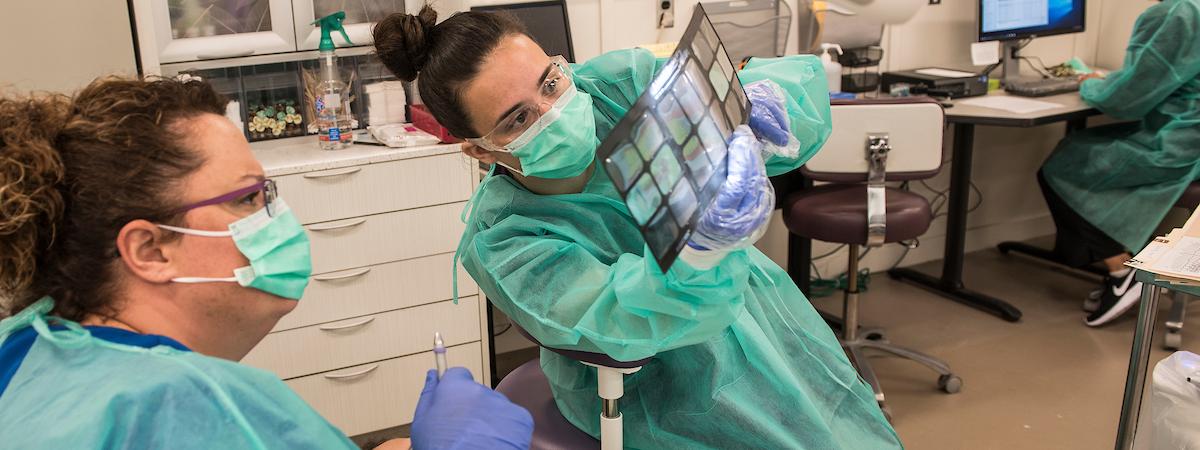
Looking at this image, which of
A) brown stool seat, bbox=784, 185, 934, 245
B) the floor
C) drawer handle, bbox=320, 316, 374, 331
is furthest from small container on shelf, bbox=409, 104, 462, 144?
brown stool seat, bbox=784, 185, 934, 245

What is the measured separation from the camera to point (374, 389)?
104 inches

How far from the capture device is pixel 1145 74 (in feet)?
9.95

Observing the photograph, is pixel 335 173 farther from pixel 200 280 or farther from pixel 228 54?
pixel 200 280

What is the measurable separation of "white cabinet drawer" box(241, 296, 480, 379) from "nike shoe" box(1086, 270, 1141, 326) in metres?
2.10

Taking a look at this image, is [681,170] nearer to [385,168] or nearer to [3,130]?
[3,130]

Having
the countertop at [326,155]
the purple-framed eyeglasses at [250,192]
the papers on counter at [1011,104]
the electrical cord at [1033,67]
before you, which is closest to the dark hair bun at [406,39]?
the purple-framed eyeglasses at [250,192]

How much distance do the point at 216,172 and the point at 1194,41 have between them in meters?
2.85

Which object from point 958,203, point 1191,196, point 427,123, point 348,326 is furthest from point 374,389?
point 1191,196

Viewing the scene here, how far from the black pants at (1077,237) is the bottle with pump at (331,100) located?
241cm

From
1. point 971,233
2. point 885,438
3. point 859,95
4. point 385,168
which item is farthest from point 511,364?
point 971,233

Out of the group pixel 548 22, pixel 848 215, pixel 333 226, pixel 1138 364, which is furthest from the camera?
pixel 548 22

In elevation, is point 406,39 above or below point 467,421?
above

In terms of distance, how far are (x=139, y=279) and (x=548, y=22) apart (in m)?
1.99

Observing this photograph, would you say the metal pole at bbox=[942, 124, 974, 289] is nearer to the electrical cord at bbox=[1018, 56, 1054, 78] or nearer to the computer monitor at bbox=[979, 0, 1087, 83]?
the computer monitor at bbox=[979, 0, 1087, 83]
